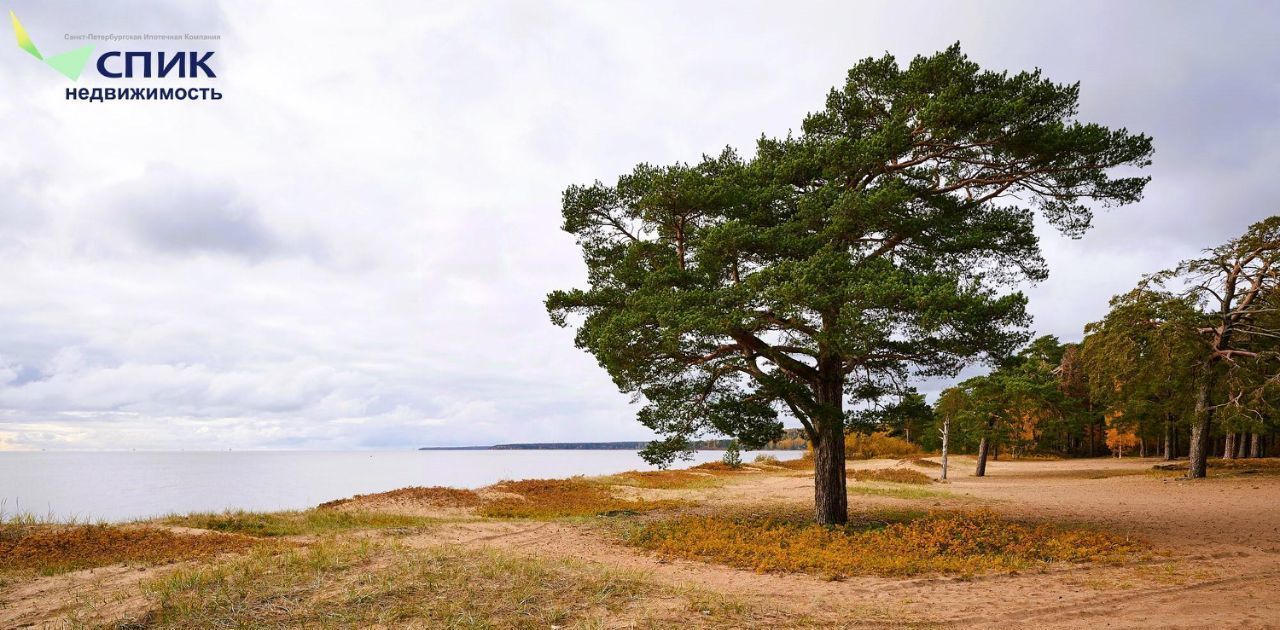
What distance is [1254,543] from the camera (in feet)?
42.8

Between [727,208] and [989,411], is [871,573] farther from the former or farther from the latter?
[989,411]

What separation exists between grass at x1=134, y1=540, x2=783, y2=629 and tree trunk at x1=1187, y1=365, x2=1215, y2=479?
28435 mm

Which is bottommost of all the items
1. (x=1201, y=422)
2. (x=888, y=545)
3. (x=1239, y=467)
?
(x=1239, y=467)

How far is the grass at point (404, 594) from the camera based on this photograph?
7.50 meters

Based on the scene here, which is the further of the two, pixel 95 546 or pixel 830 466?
pixel 830 466

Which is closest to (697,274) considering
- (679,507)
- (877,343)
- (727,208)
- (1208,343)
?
(727,208)

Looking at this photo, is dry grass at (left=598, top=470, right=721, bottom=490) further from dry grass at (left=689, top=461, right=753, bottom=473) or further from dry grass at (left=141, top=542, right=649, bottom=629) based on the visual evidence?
dry grass at (left=141, top=542, right=649, bottom=629)

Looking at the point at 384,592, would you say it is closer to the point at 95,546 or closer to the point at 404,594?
the point at 404,594

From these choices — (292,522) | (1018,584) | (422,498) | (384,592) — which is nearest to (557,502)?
(422,498)

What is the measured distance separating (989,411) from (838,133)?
23.5 meters

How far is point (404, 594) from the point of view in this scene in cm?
834

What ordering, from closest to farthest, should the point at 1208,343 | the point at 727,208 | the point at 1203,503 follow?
the point at 727,208
the point at 1203,503
the point at 1208,343

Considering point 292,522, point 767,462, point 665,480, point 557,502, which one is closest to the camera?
point 292,522

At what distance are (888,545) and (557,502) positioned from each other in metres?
12.6
